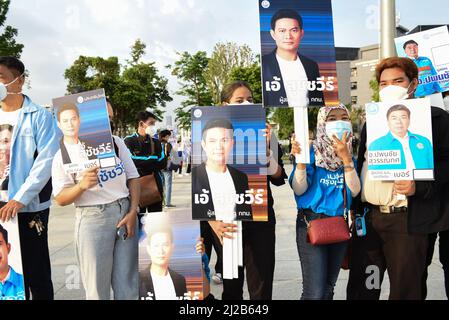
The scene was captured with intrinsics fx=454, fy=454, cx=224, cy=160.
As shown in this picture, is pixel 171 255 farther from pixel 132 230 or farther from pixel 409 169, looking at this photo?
pixel 409 169

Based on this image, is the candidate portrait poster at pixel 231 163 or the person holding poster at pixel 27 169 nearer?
the candidate portrait poster at pixel 231 163

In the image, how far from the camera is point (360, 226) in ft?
10.1

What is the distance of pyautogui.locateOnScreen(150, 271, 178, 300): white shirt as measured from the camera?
301 cm

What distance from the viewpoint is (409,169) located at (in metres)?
2.72

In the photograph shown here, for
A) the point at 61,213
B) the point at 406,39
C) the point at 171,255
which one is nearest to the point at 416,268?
the point at 171,255

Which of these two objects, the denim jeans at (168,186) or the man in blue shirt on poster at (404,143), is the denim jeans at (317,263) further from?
the denim jeans at (168,186)

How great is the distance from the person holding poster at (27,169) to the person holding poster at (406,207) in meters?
2.26

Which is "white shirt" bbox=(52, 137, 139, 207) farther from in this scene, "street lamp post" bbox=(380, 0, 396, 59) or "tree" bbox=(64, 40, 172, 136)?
"tree" bbox=(64, 40, 172, 136)

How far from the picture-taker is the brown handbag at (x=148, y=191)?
5430mm

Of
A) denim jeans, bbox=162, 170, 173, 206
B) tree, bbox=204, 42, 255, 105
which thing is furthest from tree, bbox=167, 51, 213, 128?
denim jeans, bbox=162, 170, 173, 206

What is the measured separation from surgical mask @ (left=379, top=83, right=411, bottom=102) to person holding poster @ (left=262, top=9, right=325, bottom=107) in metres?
0.41

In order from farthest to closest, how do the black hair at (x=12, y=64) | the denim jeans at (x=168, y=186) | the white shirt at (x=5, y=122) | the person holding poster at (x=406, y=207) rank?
the denim jeans at (x=168, y=186), the black hair at (x=12, y=64), the white shirt at (x=5, y=122), the person holding poster at (x=406, y=207)

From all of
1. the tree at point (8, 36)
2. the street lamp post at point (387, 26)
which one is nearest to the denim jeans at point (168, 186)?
the street lamp post at point (387, 26)

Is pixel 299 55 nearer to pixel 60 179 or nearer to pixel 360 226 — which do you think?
pixel 360 226
